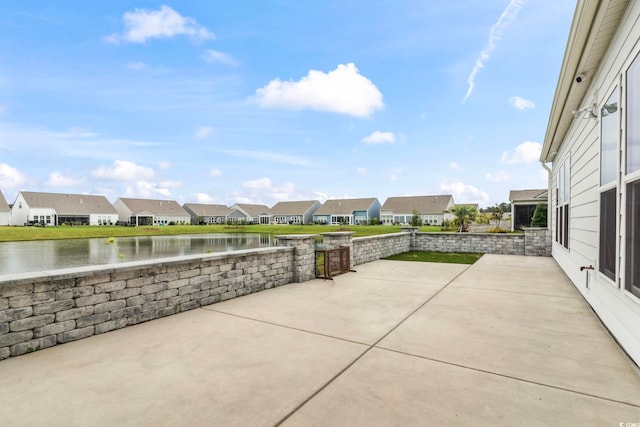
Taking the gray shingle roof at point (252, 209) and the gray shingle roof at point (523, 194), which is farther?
the gray shingle roof at point (252, 209)

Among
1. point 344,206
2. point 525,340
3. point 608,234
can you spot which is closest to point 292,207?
point 344,206

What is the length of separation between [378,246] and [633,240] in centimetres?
867

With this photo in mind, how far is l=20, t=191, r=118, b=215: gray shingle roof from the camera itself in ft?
157

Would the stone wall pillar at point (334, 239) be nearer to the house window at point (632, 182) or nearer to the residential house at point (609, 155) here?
the residential house at point (609, 155)

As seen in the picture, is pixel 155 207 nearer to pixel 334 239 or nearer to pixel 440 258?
pixel 440 258

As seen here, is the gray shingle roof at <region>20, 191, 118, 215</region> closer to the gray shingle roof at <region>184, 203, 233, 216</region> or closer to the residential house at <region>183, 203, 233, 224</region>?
the residential house at <region>183, 203, 233, 224</region>

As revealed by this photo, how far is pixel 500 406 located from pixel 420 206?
49.7m

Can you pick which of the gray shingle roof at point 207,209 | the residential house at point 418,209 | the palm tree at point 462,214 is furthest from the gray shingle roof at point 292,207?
the palm tree at point 462,214

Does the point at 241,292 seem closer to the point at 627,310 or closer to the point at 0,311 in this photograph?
the point at 0,311

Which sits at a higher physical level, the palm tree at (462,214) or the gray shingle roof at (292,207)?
the gray shingle roof at (292,207)

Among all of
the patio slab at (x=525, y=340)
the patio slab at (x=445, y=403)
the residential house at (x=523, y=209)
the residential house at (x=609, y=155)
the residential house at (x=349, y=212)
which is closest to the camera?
the patio slab at (x=445, y=403)

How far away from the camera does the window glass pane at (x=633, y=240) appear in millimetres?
3006

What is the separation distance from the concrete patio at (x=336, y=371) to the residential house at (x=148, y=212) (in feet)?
198

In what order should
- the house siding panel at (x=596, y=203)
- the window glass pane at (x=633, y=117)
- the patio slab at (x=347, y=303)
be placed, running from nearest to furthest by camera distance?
the window glass pane at (x=633, y=117), the house siding panel at (x=596, y=203), the patio slab at (x=347, y=303)
